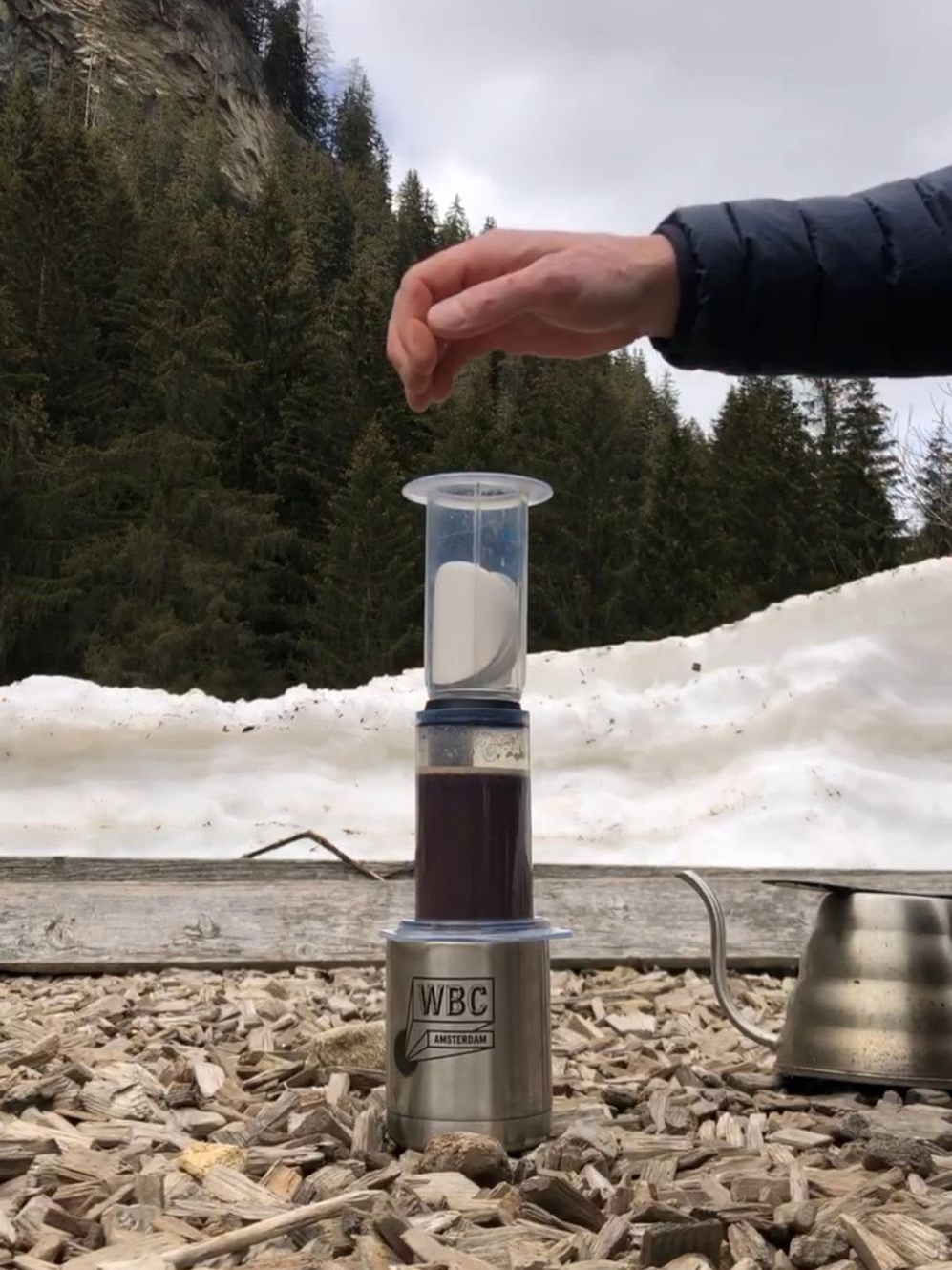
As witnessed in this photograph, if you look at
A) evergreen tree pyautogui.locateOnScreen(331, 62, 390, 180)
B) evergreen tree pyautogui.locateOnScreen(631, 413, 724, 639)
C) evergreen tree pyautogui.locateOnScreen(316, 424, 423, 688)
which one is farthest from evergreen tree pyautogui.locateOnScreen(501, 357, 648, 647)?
evergreen tree pyautogui.locateOnScreen(331, 62, 390, 180)

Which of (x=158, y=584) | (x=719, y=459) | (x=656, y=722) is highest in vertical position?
(x=719, y=459)

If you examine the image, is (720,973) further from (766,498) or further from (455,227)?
(455,227)

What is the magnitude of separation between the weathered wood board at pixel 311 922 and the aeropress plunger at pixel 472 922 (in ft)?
3.59

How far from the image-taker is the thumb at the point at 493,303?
85 centimetres

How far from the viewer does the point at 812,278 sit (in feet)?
2.72

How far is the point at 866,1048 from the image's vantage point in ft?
4.47


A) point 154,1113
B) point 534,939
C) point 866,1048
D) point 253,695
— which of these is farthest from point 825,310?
point 253,695

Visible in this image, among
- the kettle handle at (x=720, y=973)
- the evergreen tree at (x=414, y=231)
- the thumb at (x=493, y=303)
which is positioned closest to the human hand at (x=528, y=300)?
the thumb at (x=493, y=303)

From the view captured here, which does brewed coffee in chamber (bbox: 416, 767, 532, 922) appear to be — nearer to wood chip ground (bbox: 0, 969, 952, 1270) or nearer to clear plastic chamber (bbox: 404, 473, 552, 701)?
clear plastic chamber (bbox: 404, 473, 552, 701)

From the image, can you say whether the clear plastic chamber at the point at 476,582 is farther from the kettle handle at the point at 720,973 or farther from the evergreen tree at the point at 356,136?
the evergreen tree at the point at 356,136

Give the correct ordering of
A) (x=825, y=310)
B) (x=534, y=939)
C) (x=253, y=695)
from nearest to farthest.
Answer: (x=825, y=310) < (x=534, y=939) < (x=253, y=695)

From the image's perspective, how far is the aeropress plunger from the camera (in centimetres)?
115

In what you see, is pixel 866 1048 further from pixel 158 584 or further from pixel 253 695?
pixel 158 584

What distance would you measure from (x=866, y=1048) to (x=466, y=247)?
0.90m
